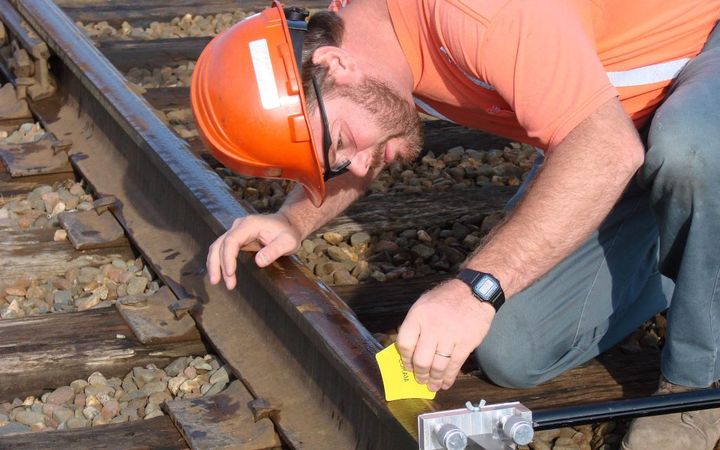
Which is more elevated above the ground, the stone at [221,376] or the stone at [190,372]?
the stone at [221,376]

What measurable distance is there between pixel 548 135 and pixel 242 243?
1.01 metres

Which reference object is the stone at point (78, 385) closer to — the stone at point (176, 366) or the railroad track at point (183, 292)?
the railroad track at point (183, 292)

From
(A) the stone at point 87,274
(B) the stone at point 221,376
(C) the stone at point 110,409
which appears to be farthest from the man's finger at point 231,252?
(A) the stone at point 87,274

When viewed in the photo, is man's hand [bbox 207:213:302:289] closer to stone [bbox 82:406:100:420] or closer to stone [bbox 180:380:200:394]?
stone [bbox 180:380:200:394]

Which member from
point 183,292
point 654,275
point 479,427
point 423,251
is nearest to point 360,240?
point 423,251

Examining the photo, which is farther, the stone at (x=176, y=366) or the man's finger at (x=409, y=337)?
the stone at (x=176, y=366)

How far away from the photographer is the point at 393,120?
376cm

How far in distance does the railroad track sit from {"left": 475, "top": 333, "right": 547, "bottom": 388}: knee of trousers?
41 millimetres

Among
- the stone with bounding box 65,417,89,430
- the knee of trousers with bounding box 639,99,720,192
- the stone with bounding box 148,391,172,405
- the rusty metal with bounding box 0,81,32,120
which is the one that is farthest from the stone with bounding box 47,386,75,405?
the rusty metal with bounding box 0,81,32,120

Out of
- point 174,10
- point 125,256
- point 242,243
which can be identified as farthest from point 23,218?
point 174,10

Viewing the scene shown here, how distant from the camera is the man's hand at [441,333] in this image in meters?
3.14

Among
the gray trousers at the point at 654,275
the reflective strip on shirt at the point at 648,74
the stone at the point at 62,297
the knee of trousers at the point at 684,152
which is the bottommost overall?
the stone at the point at 62,297

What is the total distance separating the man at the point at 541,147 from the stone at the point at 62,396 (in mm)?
522

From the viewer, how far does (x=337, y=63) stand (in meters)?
3.62
